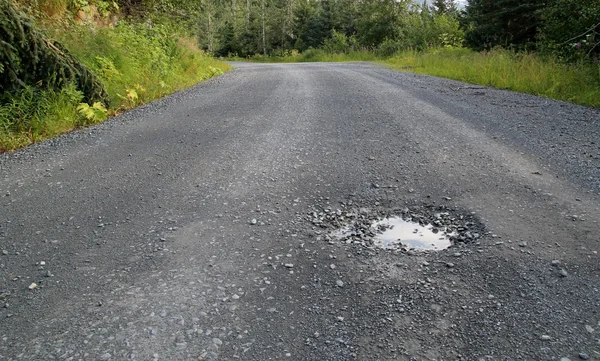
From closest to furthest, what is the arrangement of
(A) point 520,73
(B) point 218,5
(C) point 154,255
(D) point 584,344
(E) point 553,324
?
1. (D) point 584,344
2. (E) point 553,324
3. (C) point 154,255
4. (A) point 520,73
5. (B) point 218,5

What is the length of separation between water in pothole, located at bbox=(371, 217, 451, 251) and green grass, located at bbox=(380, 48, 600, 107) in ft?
17.9

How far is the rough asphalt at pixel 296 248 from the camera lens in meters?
1.97

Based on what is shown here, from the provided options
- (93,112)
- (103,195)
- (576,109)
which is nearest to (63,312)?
(103,195)

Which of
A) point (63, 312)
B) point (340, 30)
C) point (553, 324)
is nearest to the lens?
point (553, 324)

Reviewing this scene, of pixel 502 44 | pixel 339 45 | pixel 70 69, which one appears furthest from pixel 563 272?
pixel 339 45

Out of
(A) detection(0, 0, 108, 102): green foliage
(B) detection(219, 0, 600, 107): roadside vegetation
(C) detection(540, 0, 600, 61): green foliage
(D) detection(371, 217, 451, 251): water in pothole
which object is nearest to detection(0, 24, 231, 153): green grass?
(A) detection(0, 0, 108, 102): green foliage

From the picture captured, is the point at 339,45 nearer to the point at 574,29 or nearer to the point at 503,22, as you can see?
the point at 503,22

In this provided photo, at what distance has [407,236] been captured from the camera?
2.90m

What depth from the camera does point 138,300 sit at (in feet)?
7.38

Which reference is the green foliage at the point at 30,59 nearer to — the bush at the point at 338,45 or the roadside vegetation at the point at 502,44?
the roadside vegetation at the point at 502,44

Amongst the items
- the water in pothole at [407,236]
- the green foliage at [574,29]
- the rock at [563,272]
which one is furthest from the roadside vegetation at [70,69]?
the green foliage at [574,29]

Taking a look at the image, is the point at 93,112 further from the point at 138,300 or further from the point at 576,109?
the point at 576,109

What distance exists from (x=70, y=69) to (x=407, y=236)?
211 inches

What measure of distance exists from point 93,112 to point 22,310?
15.3 feet
